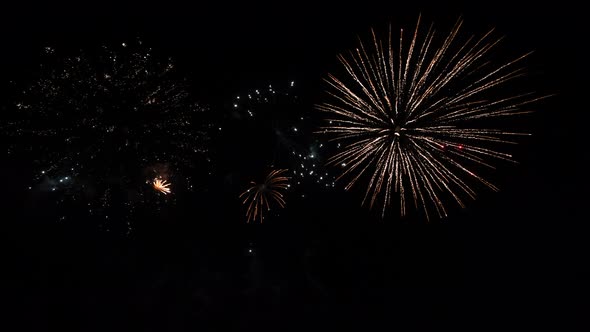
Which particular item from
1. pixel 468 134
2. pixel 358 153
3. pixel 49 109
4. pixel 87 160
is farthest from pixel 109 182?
pixel 468 134

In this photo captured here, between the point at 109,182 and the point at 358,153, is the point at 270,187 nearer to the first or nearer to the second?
the point at 358,153

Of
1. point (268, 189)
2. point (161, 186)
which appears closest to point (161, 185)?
point (161, 186)

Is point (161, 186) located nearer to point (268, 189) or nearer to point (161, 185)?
point (161, 185)
